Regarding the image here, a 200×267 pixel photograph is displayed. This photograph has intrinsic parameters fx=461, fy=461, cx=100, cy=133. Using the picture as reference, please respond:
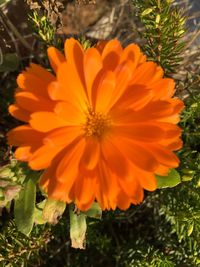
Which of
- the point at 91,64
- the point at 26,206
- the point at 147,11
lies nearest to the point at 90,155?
the point at 91,64

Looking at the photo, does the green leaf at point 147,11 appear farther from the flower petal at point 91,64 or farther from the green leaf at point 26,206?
the green leaf at point 26,206

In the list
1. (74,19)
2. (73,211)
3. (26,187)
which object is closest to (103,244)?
(73,211)

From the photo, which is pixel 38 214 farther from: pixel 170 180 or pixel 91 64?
pixel 91 64

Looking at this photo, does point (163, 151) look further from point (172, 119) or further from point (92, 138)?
point (92, 138)

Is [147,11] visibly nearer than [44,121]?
No

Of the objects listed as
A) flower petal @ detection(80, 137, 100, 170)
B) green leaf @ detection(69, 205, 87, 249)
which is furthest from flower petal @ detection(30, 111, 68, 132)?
green leaf @ detection(69, 205, 87, 249)

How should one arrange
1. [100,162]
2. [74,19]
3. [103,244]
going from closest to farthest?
[100,162]
[103,244]
[74,19]
